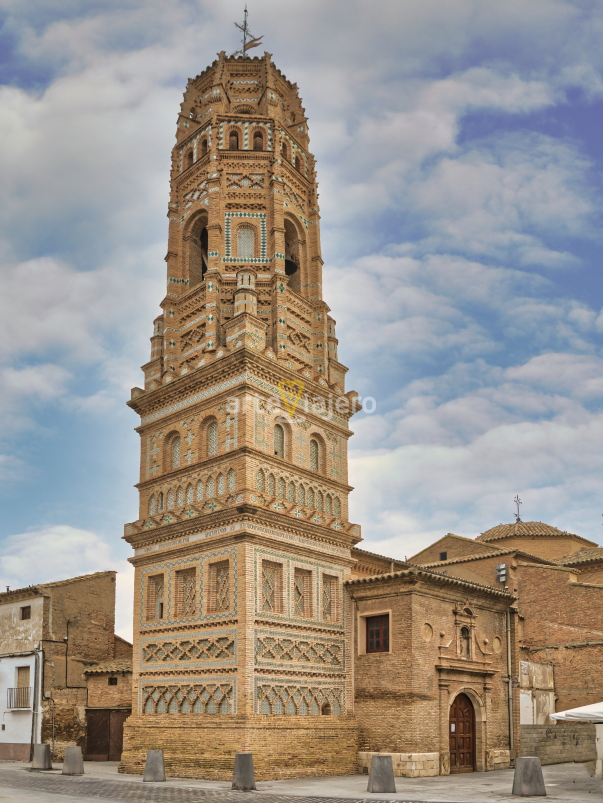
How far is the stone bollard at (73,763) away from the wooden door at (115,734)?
5.25 metres

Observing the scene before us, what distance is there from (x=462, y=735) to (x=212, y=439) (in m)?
12.1

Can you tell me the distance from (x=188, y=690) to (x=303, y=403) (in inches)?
381

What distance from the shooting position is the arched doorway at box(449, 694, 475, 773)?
2438cm

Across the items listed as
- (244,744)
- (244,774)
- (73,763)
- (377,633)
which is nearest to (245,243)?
(377,633)

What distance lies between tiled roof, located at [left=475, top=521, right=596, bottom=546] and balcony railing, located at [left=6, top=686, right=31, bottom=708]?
2231 cm

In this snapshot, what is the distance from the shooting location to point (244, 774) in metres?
19.0

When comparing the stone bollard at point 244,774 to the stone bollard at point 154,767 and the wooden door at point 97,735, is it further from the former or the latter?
the wooden door at point 97,735

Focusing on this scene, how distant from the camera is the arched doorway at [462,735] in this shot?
24375 mm

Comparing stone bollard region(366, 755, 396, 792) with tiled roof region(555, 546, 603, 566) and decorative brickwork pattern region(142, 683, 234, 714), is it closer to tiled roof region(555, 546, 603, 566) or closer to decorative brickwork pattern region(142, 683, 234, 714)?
decorative brickwork pattern region(142, 683, 234, 714)

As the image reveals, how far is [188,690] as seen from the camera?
23281 millimetres

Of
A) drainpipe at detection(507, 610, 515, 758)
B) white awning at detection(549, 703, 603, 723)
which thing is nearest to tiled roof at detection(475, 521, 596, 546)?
drainpipe at detection(507, 610, 515, 758)

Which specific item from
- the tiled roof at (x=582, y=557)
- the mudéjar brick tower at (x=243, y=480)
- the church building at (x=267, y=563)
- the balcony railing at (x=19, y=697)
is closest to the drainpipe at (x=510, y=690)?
the church building at (x=267, y=563)

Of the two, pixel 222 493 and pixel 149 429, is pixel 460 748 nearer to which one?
pixel 222 493

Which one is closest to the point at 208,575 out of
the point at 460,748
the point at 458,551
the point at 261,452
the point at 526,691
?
the point at 261,452
